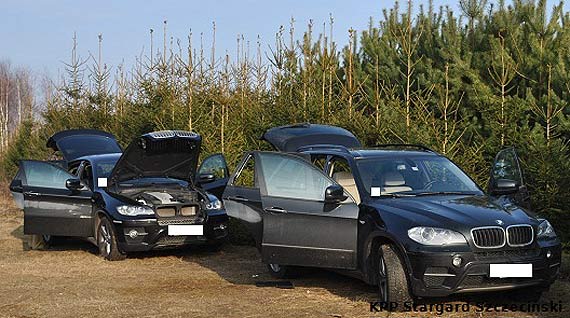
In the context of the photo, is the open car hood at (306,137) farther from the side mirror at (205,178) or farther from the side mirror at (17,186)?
the side mirror at (17,186)

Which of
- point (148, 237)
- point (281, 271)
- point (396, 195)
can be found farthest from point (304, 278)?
point (148, 237)

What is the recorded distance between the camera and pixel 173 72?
19.2m

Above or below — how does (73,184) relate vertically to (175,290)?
above

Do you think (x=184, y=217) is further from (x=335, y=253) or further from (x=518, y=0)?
(x=518, y=0)

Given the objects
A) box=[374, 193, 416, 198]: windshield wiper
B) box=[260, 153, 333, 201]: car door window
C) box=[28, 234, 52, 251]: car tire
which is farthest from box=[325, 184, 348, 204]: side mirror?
box=[28, 234, 52, 251]: car tire

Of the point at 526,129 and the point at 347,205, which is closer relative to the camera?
the point at 347,205

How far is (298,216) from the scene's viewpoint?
775 cm

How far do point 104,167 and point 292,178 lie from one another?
15.6 ft

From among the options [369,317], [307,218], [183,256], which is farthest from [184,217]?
[369,317]

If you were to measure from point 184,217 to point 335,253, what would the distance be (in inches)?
148

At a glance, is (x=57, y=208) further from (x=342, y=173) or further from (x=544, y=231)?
(x=544, y=231)

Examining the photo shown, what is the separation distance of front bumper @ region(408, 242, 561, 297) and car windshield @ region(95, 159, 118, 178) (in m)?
6.44

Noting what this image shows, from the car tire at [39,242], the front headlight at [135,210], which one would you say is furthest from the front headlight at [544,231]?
the car tire at [39,242]

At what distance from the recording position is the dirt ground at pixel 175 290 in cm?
726
